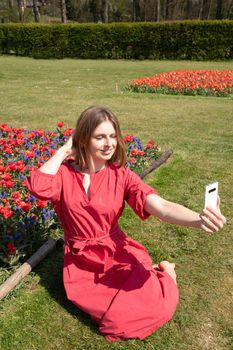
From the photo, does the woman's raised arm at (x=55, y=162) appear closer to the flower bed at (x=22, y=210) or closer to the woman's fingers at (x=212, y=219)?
the flower bed at (x=22, y=210)

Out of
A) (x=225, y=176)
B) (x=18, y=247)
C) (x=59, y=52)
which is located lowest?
(x=59, y=52)

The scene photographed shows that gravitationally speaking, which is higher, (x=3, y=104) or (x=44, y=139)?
(x=44, y=139)

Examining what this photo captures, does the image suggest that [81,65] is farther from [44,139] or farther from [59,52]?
[44,139]

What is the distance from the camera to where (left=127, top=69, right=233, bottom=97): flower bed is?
12781mm

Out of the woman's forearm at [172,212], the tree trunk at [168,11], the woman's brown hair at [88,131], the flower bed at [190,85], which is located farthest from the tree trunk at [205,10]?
the woman's forearm at [172,212]

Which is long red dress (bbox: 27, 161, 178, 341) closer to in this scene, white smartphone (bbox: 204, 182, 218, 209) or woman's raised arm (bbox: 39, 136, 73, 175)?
woman's raised arm (bbox: 39, 136, 73, 175)

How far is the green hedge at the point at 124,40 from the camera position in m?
24.9

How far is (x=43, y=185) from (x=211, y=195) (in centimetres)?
129

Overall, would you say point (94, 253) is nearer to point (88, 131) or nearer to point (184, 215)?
point (184, 215)

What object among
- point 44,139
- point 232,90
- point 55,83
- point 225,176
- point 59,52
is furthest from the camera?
point 59,52

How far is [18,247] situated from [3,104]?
29.1 ft

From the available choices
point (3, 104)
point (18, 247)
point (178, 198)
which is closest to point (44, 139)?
point (178, 198)

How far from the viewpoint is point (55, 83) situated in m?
16.7

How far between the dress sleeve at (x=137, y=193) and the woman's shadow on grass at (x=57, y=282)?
908 millimetres
